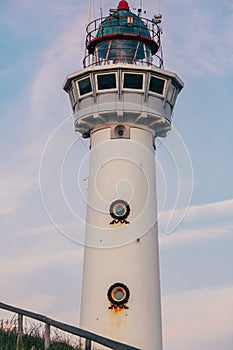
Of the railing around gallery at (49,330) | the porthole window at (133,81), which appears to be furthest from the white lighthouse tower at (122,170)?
the railing around gallery at (49,330)

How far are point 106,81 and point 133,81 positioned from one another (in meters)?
1.11

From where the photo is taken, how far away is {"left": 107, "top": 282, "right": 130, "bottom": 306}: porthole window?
26.4 meters

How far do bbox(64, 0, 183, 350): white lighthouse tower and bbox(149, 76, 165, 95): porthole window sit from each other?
0.14 feet

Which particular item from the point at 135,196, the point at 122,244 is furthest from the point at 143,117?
the point at 122,244

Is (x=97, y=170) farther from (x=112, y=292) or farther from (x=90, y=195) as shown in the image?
(x=112, y=292)

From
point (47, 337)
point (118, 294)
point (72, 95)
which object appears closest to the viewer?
point (47, 337)

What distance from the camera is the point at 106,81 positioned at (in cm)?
2855

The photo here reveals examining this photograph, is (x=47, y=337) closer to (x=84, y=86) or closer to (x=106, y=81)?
(x=106, y=81)

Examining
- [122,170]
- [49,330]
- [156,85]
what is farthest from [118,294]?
[49,330]

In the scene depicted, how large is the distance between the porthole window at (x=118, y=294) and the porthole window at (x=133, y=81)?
8.04 m

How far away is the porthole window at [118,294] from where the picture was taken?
26.4m

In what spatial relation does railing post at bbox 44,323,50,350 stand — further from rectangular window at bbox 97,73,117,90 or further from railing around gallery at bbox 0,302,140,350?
rectangular window at bbox 97,73,117,90

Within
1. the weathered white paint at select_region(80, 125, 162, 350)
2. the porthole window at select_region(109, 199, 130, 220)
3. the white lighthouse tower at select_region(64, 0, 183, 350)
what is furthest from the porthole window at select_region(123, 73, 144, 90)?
the porthole window at select_region(109, 199, 130, 220)

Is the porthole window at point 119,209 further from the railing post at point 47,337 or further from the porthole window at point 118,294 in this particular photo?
the railing post at point 47,337
